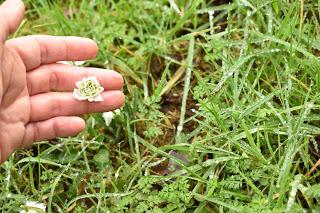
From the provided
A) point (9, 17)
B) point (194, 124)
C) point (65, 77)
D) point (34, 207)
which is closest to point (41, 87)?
point (65, 77)

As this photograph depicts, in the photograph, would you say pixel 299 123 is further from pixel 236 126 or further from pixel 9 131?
Answer: pixel 9 131

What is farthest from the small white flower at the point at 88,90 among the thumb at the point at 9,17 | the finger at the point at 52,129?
→ the thumb at the point at 9,17

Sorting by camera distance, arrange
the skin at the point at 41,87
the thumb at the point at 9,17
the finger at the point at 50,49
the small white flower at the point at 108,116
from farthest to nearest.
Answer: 1. the small white flower at the point at 108,116
2. the finger at the point at 50,49
3. the skin at the point at 41,87
4. the thumb at the point at 9,17

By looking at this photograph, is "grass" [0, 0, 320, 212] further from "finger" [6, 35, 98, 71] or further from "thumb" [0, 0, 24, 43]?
"thumb" [0, 0, 24, 43]

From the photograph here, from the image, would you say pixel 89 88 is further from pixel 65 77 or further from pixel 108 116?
pixel 108 116

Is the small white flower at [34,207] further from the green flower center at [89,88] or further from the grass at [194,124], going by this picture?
the green flower center at [89,88]

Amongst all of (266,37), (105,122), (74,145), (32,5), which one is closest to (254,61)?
(266,37)

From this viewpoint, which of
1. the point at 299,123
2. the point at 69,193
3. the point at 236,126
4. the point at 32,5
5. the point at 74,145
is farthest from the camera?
the point at 32,5
